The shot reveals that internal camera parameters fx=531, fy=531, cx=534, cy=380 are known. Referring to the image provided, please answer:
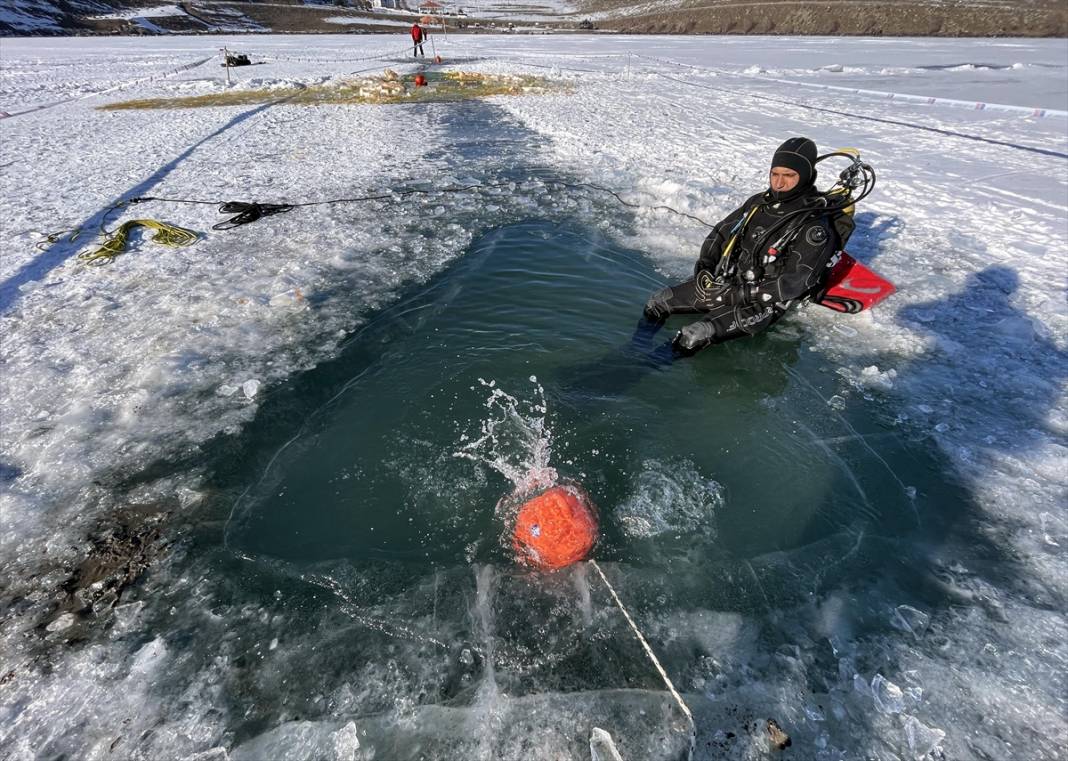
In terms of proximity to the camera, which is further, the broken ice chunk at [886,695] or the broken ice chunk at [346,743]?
the broken ice chunk at [886,695]

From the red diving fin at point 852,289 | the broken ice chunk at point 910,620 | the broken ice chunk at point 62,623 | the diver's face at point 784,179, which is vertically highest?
the diver's face at point 784,179

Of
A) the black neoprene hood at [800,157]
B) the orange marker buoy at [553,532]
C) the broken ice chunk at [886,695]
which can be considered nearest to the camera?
the broken ice chunk at [886,695]

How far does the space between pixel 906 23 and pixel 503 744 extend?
7002 cm

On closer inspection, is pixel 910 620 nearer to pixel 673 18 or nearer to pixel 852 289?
pixel 852 289

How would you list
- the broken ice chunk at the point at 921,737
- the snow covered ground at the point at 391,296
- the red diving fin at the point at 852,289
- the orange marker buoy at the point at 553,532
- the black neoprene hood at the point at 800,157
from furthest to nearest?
1. the red diving fin at the point at 852,289
2. the black neoprene hood at the point at 800,157
3. the orange marker buoy at the point at 553,532
4. the snow covered ground at the point at 391,296
5. the broken ice chunk at the point at 921,737

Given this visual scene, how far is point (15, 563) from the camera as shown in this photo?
290 cm

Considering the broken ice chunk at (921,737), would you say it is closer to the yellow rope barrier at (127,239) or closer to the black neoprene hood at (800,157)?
the black neoprene hood at (800,157)

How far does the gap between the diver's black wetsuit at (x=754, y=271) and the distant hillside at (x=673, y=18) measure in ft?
200

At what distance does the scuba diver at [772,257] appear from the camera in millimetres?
4609

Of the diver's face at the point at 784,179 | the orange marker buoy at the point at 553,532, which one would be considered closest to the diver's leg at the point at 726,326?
the diver's face at the point at 784,179

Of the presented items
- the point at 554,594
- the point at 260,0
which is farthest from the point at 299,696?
the point at 260,0

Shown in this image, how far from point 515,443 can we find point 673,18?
79.2 m

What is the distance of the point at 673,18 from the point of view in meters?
66.2

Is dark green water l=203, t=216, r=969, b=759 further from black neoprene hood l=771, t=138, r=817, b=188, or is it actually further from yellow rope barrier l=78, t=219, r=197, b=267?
yellow rope barrier l=78, t=219, r=197, b=267
